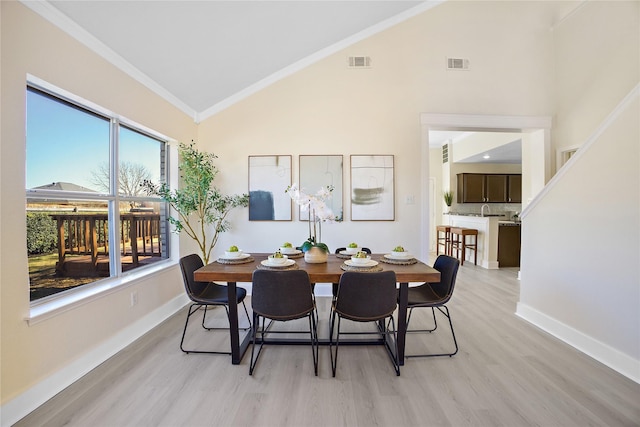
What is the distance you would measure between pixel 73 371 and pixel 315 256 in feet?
6.45

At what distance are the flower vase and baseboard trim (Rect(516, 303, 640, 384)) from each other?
7.76 ft

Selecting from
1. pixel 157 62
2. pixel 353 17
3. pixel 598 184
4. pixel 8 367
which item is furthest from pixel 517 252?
pixel 8 367

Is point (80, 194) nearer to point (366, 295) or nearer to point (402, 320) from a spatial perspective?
point (366, 295)

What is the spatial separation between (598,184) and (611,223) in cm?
35

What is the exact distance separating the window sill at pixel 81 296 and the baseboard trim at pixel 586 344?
4.13 metres

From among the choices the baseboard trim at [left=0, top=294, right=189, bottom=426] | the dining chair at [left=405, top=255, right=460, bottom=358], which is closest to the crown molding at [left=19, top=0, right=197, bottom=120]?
the baseboard trim at [left=0, top=294, right=189, bottom=426]

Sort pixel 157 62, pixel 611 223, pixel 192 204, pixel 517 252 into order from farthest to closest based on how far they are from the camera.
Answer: pixel 517 252
pixel 192 204
pixel 157 62
pixel 611 223

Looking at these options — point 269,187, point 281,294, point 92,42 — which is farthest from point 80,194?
point 269,187

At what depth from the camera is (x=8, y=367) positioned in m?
1.59

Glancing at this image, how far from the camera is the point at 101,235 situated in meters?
2.46

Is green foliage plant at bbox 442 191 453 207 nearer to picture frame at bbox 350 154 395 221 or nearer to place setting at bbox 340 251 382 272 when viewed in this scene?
picture frame at bbox 350 154 395 221

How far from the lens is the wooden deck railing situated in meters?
2.12

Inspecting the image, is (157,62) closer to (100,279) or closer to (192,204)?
(192,204)

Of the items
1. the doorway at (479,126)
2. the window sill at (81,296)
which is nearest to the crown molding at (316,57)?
the doorway at (479,126)
